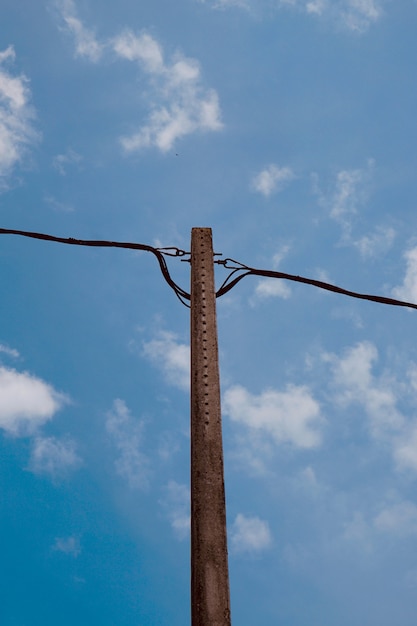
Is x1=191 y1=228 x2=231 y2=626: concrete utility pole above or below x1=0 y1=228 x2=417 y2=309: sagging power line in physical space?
below

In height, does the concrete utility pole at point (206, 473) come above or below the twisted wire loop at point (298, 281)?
below

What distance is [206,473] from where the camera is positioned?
469cm

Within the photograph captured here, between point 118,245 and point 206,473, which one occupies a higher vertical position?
point 118,245

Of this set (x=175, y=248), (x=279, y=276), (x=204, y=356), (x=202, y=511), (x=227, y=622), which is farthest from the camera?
(x=279, y=276)

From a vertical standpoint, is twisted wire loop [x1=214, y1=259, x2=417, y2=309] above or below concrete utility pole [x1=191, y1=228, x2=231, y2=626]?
above

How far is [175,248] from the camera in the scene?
681 cm

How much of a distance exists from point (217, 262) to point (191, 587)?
359cm

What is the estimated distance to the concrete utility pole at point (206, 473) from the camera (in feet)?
14.0

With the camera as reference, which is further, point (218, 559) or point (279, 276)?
point (279, 276)

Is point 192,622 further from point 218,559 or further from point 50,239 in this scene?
point 50,239

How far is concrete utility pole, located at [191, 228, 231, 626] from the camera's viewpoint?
14.0 ft

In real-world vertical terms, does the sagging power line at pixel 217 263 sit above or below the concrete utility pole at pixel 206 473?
above

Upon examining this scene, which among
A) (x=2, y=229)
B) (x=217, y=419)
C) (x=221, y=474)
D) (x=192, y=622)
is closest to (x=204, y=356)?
(x=217, y=419)

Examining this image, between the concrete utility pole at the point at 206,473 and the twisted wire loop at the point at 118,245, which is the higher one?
the twisted wire loop at the point at 118,245
